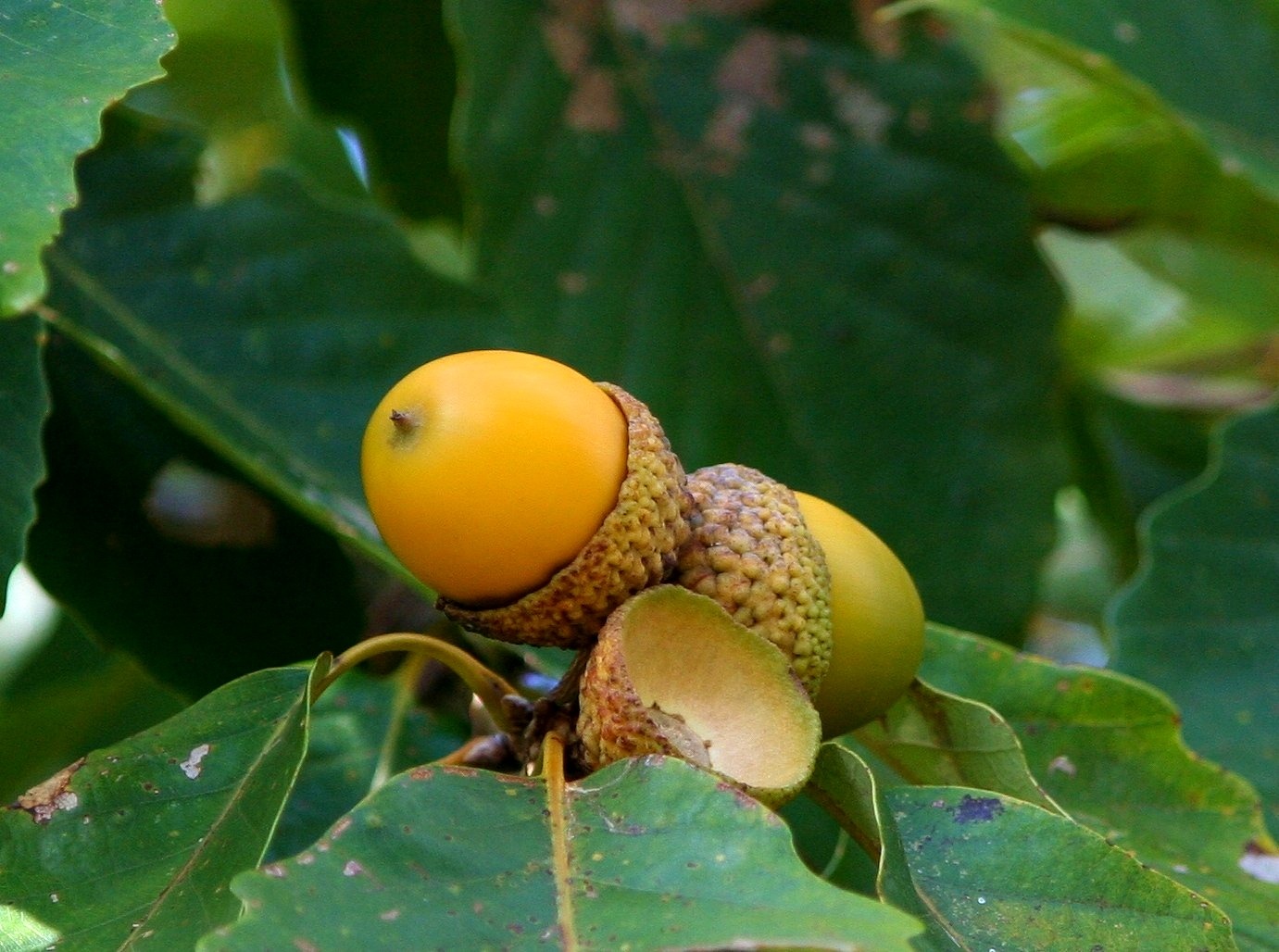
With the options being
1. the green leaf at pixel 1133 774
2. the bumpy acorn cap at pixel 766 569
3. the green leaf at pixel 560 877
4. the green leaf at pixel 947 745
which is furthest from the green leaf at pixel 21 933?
the green leaf at pixel 1133 774

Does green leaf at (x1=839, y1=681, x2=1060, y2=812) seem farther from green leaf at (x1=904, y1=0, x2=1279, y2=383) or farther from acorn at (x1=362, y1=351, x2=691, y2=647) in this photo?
green leaf at (x1=904, y1=0, x2=1279, y2=383)

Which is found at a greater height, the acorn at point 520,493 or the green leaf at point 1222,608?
the acorn at point 520,493

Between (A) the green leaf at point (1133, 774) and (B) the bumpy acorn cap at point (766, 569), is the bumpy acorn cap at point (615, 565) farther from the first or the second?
(A) the green leaf at point (1133, 774)

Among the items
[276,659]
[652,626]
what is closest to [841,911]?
[652,626]

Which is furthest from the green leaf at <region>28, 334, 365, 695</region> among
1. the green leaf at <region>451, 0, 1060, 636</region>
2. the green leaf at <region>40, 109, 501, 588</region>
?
the green leaf at <region>451, 0, 1060, 636</region>

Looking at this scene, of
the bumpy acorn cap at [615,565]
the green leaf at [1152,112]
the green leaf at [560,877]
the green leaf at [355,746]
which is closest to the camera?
the green leaf at [560,877]

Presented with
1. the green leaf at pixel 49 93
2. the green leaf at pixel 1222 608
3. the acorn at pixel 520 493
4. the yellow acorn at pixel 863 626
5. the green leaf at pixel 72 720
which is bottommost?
the green leaf at pixel 72 720

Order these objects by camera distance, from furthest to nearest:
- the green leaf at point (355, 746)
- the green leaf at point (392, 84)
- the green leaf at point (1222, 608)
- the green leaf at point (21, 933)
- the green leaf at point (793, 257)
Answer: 1. the green leaf at point (392, 84)
2. the green leaf at point (793, 257)
3. the green leaf at point (1222, 608)
4. the green leaf at point (355, 746)
5. the green leaf at point (21, 933)
